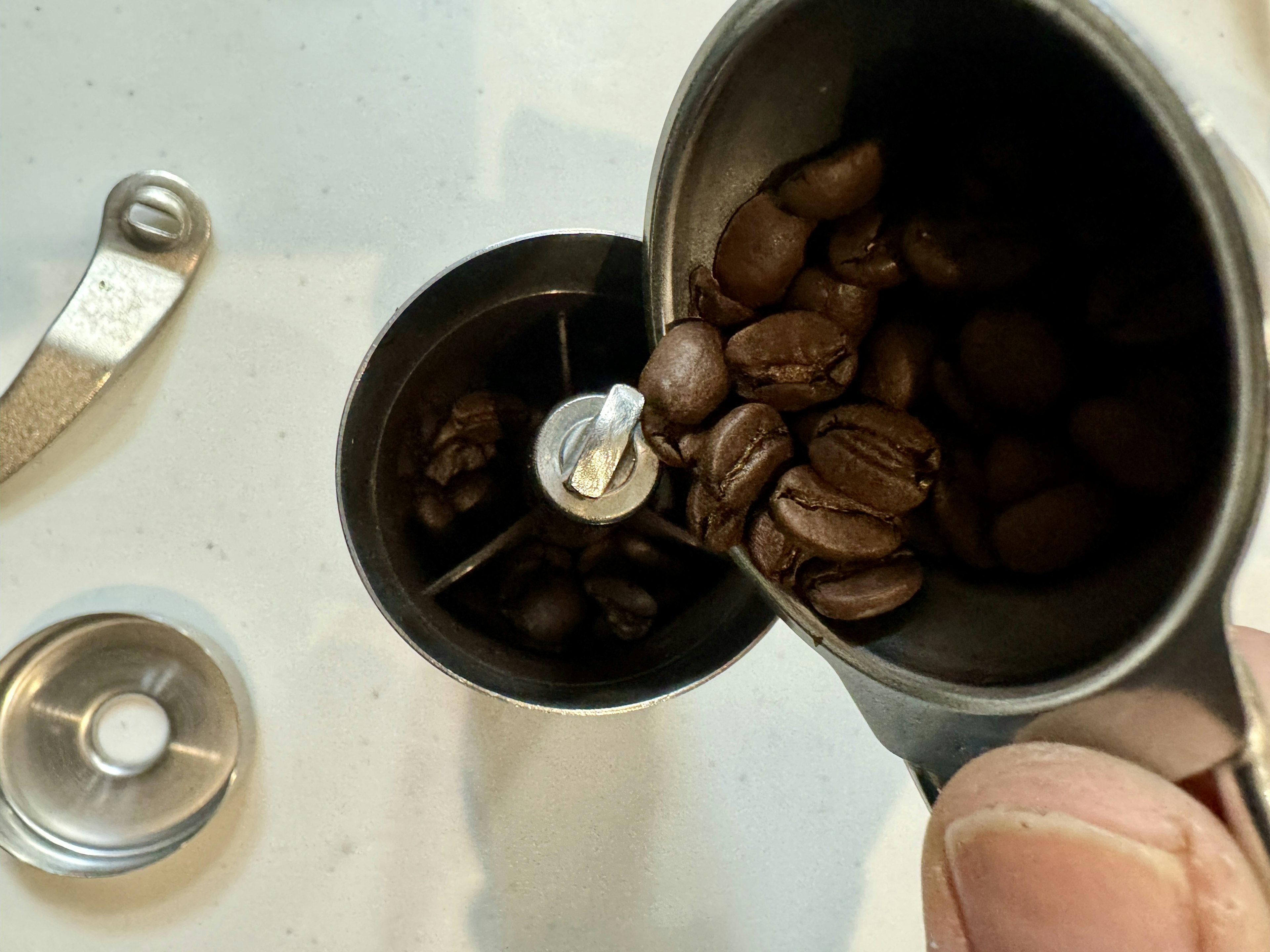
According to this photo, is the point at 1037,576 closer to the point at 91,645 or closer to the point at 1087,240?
the point at 1087,240

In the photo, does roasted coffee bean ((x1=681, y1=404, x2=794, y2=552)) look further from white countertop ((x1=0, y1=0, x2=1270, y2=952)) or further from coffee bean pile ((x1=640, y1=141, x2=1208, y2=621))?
white countertop ((x1=0, y1=0, x2=1270, y2=952))

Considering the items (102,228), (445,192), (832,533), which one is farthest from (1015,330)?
(102,228)

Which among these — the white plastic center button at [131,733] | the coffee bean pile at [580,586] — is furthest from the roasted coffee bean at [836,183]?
the white plastic center button at [131,733]

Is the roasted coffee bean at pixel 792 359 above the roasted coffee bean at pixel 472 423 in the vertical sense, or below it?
above

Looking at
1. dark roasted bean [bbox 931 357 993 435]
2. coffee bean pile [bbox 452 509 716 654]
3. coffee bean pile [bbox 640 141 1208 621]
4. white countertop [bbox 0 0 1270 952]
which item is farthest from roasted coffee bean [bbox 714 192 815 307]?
white countertop [bbox 0 0 1270 952]

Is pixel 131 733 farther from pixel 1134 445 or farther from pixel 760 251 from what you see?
pixel 1134 445

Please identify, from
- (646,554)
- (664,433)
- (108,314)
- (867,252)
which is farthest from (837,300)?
(108,314)

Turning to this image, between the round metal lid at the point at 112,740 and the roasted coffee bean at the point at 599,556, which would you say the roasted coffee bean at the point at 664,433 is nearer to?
the roasted coffee bean at the point at 599,556
